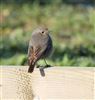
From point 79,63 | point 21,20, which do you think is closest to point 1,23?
point 21,20

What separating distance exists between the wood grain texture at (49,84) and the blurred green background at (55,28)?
98.8 inches

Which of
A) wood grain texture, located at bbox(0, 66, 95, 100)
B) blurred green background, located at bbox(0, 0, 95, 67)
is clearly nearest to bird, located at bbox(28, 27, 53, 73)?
wood grain texture, located at bbox(0, 66, 95, 100)

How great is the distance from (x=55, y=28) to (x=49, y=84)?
706 centimetres

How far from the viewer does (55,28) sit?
1171 centimetres

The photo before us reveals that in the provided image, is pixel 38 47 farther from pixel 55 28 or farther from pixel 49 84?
pixel 55 28

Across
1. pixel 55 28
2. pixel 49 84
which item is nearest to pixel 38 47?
pixel 49 84

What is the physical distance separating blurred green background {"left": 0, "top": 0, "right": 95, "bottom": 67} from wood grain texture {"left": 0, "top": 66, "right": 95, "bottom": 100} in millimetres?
2510

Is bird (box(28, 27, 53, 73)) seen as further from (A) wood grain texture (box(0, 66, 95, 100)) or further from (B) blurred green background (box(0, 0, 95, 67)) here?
(B) blurred green background (box(0, 0, 95, 67))

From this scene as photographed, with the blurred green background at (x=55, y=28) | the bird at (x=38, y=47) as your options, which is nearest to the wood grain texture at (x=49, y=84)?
the bird at (x=38, y=47)

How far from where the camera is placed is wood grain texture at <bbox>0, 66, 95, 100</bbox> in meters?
4.64

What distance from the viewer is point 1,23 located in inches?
481

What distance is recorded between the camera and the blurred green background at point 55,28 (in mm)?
8242

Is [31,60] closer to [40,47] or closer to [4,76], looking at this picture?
[40,47]

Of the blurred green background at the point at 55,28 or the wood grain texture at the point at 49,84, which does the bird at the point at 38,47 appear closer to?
the wood grain texture at the point at 49,84
